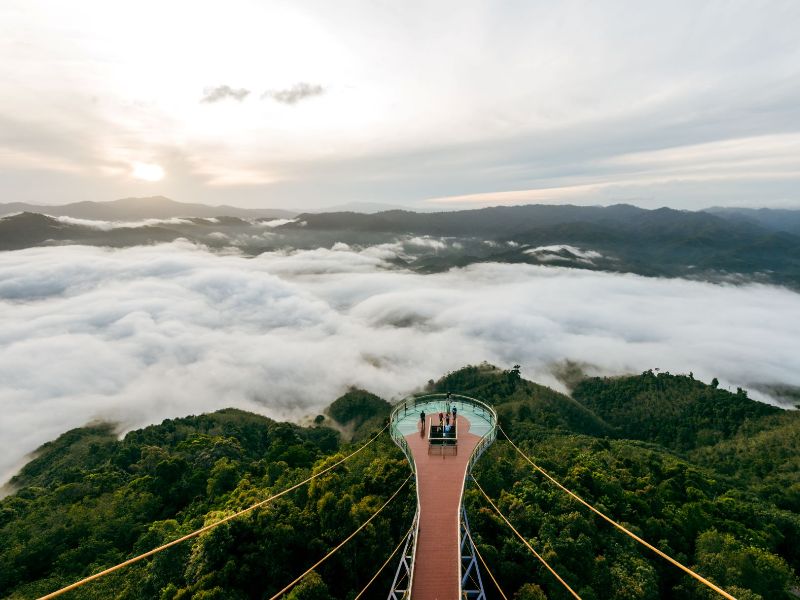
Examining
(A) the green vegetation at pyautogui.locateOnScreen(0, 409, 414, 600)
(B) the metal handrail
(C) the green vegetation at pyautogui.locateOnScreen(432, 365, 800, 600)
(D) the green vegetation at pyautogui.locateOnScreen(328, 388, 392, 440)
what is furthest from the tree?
(D) the green vegetation at pyautogui.locateOnScreen(328, 388, 392, 440)

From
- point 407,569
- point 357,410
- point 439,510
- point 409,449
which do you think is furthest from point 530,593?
point 357,410

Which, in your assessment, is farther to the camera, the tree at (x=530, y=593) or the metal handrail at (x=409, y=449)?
the tree at (x=530, y=593)

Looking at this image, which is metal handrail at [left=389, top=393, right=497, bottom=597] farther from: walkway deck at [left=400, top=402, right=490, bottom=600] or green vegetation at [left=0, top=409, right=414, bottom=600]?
green vegetation at [left=0, top=409, right=414, bottom=600]

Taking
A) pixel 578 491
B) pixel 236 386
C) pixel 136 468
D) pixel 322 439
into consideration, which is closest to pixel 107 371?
pixel 236 386

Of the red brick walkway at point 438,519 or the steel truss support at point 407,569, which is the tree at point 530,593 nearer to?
the steel truss support at point 407,569

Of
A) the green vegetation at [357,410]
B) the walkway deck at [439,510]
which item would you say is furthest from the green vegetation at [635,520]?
the green vegetation at [357,410]

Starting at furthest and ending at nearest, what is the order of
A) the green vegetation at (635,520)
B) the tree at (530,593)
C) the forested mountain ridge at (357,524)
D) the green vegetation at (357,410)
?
the green vegetation at (357,410) → the green vegetation at (635,520) → the forested mountain ridge at (357,524) → the tree at (530,593)

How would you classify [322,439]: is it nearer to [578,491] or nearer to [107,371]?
[578,491]

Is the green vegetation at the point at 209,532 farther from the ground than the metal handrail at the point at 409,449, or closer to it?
closer to it
